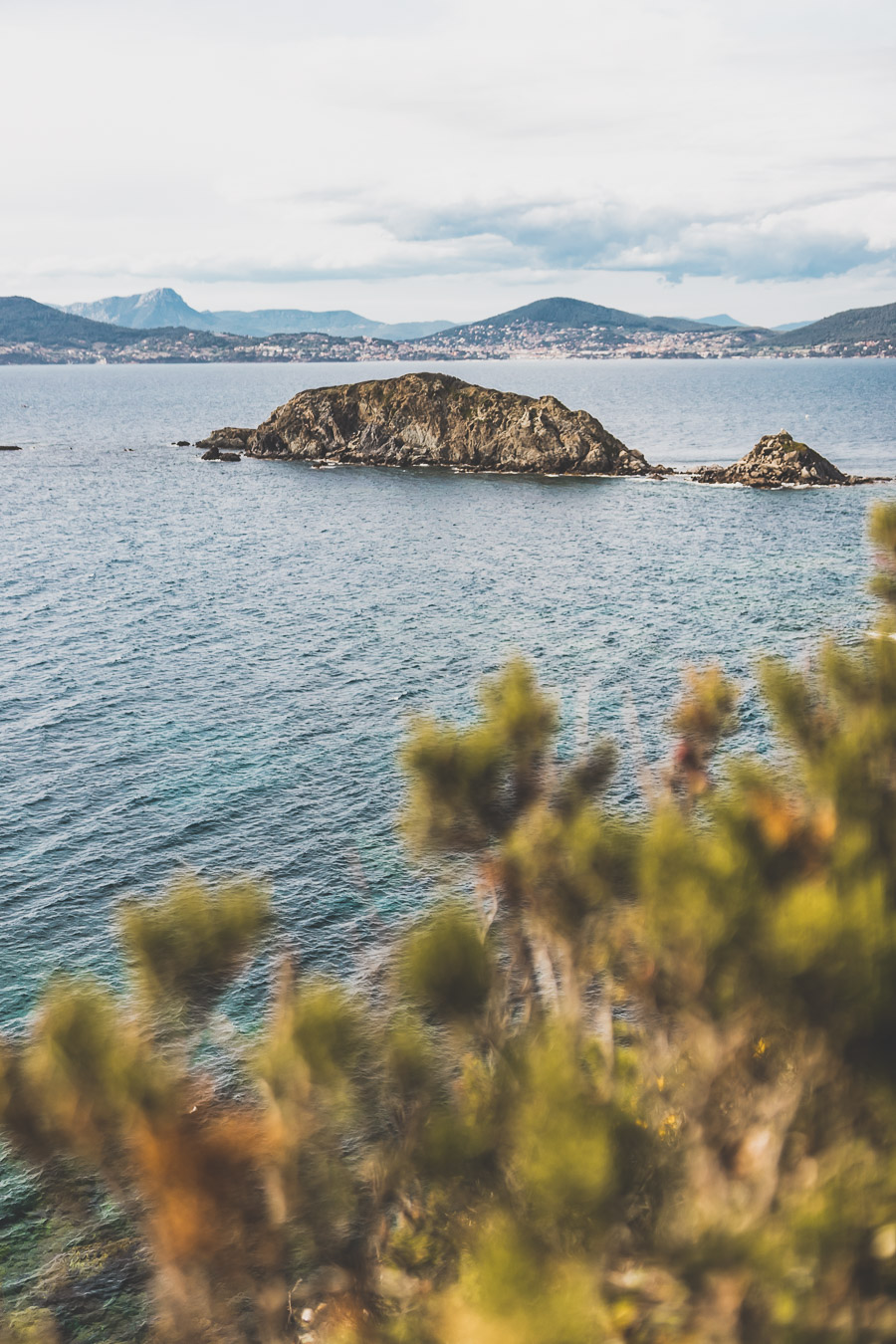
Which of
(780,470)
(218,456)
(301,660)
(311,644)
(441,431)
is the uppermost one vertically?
(441,431)

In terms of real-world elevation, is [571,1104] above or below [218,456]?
below

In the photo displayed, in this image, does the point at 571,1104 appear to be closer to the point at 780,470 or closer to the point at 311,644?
the point at 311,644

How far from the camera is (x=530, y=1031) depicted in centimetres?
2494

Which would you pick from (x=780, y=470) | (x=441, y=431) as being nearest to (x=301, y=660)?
(x=780, y=470)

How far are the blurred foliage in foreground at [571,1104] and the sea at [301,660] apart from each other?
941 cm

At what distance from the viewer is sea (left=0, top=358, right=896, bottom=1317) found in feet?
136

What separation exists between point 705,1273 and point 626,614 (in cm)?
7181

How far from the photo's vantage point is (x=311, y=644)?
75.6m

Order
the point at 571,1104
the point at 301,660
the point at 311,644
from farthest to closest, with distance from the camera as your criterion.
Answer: the point at 311,644, the point at 301,660, the point at 571,1104

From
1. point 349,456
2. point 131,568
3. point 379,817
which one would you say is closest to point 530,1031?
point 379,817

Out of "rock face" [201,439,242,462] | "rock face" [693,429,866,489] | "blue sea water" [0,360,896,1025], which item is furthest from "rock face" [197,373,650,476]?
"rock face" [693,429,866,489]

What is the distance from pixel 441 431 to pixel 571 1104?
164m

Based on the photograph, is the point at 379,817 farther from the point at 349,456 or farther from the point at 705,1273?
the point at 349,456

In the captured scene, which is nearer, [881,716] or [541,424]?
[881,716]
